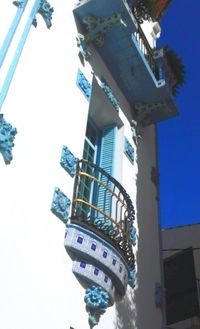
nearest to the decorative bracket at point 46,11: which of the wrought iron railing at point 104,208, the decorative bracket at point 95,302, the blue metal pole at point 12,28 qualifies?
the blue metal pole at point 12,28

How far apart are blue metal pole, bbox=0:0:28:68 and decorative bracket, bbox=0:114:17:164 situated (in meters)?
0.95

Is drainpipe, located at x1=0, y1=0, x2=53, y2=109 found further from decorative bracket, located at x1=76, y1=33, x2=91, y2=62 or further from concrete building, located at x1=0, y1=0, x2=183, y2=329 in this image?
decorative bracket, located at x1=76, y1=33, x2=91, y2=62

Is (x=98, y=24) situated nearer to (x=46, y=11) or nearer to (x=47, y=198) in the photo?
(x=46, y=11)

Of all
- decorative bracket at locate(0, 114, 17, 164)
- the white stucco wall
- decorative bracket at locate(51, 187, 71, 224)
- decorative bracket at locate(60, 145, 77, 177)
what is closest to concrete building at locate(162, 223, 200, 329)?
the white stucco wall

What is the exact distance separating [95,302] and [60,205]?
137 centimetres

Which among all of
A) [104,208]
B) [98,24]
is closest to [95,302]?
[104,208]

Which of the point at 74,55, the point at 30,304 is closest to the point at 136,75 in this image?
the point at 74,55

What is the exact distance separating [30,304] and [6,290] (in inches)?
16.8

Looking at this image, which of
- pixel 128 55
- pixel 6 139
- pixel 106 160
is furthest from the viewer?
pixel 128 55

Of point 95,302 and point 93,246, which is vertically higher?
point 93,246

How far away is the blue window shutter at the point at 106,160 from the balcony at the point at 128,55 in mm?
1437

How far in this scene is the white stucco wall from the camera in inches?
220

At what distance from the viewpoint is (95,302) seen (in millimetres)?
6602

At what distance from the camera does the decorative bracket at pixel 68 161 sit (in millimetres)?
7223
